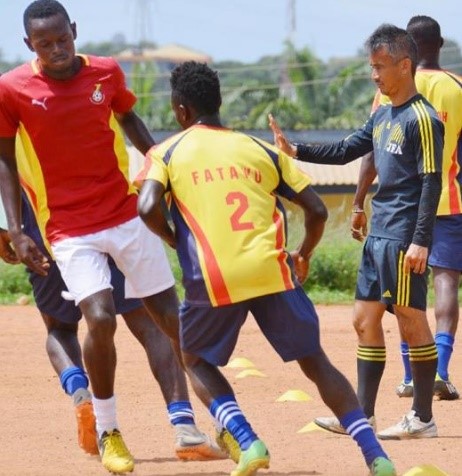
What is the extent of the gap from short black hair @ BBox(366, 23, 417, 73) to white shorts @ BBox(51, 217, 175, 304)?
1526 mm

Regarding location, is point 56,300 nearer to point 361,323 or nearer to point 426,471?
point 361,323

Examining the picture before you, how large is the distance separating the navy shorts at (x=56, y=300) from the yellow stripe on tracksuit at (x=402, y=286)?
4.41ft

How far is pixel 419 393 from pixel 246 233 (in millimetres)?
1982

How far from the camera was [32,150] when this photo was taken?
6.84 m

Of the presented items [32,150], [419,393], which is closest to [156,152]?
[32,150]

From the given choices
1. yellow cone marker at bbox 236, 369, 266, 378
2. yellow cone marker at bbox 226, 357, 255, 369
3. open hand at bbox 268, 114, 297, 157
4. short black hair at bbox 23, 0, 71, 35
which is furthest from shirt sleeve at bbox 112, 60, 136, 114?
yellow cone marker at bbox 226, 357, 255, 369

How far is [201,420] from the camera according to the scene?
816 centimetres

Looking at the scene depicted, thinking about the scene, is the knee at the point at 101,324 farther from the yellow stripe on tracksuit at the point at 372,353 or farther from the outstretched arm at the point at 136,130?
the yellow stripe on tracksuit at the point at 372,353

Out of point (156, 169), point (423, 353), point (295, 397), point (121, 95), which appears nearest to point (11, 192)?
point (121, 95)

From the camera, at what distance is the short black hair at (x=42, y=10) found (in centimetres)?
678

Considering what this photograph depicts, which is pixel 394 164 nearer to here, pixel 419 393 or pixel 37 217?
pixel 419 393

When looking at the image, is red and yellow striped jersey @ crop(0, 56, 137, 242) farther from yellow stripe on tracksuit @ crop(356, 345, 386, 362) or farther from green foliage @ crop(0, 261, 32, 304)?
green foliage @ crop(0, 261, 32, 304)

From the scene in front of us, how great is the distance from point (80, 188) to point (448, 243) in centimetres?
283

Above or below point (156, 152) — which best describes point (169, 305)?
below
